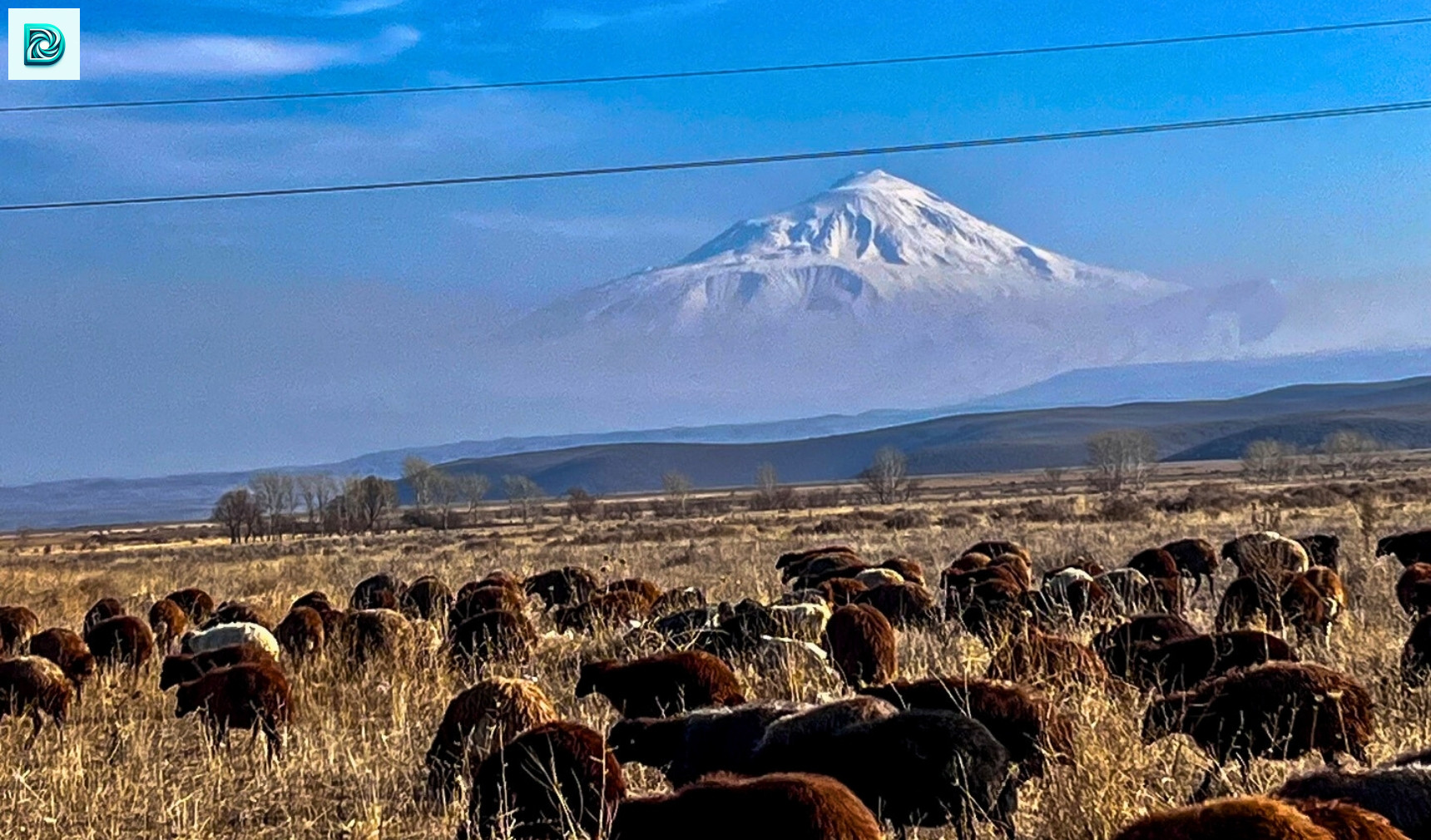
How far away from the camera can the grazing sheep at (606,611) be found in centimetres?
1565

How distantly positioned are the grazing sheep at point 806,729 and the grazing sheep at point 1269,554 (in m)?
10.6

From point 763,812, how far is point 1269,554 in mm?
14367

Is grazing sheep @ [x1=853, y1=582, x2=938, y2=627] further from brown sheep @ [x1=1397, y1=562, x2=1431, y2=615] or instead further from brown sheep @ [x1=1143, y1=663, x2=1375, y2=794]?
brown sheep @ [x1=1143, y1=663, x2=1375, y2=794]

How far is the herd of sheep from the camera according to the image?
220 inches

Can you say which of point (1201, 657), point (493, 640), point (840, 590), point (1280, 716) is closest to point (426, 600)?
point (840, 590)

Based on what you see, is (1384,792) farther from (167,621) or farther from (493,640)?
(167,621)

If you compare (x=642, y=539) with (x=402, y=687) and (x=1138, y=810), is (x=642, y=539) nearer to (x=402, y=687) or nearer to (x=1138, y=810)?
(x=402, y=687)

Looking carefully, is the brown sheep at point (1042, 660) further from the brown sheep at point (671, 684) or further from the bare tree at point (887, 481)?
the bare tree at point (887, 481)

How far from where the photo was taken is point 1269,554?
18.0 meters

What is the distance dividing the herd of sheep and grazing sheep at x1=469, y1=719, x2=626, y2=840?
1cm

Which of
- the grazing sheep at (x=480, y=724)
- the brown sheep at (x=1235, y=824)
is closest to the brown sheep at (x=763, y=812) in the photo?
the brown sheep at (x=1235, y=824)

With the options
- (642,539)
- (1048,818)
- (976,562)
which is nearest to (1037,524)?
(642,539)

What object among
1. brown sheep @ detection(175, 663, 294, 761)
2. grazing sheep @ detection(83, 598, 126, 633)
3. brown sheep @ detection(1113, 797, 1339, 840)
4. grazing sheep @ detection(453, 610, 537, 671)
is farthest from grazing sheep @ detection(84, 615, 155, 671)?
brown sheep @ detection(1113, 797, 1339, 840)

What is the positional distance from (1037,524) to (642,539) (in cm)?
1234
